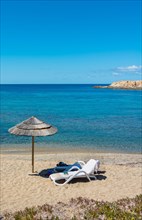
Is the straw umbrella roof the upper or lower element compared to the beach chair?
upper

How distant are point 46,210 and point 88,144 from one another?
1249cm

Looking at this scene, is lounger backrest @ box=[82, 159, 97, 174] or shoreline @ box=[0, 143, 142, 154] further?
shoreline @ box=[0, 143, 142, 154]

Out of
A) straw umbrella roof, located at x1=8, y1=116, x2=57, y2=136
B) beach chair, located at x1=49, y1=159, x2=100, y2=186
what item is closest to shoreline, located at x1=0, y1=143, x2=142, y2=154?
beach chair, located at x1=49, y1=159, x2=100, y2=186

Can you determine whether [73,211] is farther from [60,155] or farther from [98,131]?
[98,131]

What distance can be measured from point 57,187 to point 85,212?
369 cm

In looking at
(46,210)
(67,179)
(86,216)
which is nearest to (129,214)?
(86,216)

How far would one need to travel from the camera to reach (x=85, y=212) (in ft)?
23.6

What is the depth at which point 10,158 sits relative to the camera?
15562 millimetres

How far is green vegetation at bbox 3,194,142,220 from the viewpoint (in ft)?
22.4

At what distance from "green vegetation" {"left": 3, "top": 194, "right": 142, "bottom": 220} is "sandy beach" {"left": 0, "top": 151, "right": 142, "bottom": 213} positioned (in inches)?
43.7

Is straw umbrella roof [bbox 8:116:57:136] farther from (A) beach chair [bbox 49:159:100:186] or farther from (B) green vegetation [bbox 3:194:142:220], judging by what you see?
(B) green vegetation [bbox 3:194:142:220]

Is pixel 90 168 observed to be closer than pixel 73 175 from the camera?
No

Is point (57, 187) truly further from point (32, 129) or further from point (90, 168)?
point (32, 129)

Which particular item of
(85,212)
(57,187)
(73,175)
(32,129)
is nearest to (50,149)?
(32,129)
